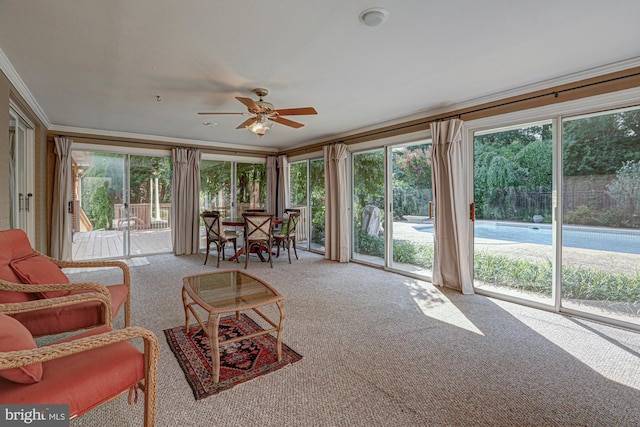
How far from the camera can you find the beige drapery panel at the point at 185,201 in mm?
5867

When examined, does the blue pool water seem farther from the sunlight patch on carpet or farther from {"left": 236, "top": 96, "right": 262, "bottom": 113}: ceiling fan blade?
{"left": 236, "top": 96, "right": 262, "bottom": 113}: ceiling fan blade

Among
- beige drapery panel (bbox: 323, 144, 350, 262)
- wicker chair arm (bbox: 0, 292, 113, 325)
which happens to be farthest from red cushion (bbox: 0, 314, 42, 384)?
beige drapery panel (bbox: 323, 144, 350, 262)

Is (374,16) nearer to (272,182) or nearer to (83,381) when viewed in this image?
(83,381)

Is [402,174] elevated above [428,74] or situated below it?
below

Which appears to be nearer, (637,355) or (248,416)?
(248,416)

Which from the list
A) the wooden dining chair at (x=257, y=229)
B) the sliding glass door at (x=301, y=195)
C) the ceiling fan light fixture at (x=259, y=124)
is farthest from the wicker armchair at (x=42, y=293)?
the sliding glass door at (x=301, y=195)

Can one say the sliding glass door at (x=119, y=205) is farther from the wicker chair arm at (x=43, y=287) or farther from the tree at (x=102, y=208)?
the wicker chair arm at (x=43, y=287)

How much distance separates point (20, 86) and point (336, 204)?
4.30 m

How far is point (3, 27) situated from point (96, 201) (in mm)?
3929

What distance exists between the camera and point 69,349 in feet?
3.91

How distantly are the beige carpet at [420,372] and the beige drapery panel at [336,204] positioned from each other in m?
2.00

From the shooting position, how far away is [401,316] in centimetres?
292

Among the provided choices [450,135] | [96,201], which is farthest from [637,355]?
[96,201]

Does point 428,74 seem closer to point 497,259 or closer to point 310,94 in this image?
point 310,94
